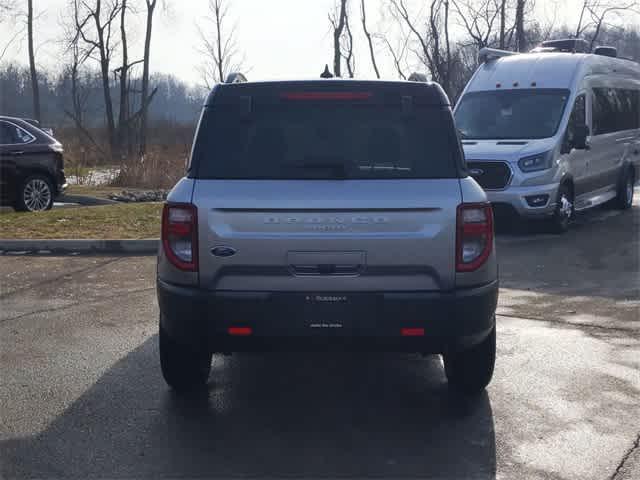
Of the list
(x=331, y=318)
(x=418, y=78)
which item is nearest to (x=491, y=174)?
(x=418, y=78)

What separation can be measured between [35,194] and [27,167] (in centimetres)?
53

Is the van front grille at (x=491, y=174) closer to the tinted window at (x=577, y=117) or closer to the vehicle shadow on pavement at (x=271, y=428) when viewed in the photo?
the tinted window at (x=577, y=117)

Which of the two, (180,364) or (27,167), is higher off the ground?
(180,364)

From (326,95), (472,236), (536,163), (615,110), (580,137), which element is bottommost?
(536,163)

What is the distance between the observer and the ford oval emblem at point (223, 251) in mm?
4547

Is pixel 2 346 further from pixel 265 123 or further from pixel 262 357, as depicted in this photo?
pixel 265 123

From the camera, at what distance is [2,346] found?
670 cm

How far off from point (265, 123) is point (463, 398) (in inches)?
79.7

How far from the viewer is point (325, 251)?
4.53 meters

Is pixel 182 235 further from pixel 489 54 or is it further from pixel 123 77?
pixel 123 77

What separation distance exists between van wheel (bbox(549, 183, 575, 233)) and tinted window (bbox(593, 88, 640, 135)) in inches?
63.5

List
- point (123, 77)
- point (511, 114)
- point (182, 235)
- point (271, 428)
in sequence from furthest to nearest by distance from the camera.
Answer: point (123, 77) < point (511, 114) < point (271, 428) < point (182, 235)

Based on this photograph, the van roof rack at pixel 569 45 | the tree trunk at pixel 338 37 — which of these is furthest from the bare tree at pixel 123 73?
the van roof rack at pixel 569 45

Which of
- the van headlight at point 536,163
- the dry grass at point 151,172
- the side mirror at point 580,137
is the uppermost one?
the side mirror at point 580,137
